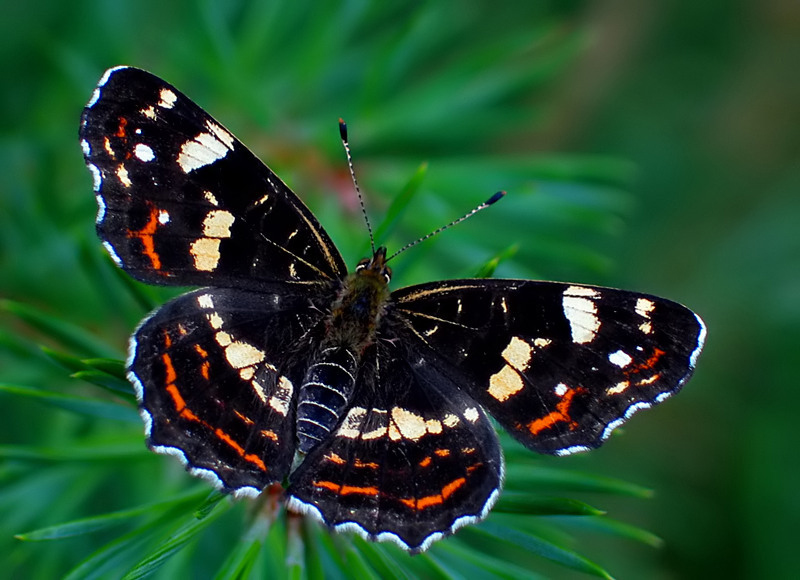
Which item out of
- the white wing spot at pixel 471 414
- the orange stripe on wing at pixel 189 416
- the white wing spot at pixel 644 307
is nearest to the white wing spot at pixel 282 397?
the orange stripe on wing at pixel 189 416

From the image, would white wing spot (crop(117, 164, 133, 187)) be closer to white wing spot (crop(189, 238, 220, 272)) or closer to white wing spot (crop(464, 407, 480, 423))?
white wing spot (crop(189, 238, 220, 272))

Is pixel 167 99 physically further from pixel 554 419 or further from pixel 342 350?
pixel 554 419

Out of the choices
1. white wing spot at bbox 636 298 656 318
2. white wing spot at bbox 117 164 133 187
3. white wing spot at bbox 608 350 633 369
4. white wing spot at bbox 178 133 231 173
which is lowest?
white wing spot at bbox 608 350 633 369

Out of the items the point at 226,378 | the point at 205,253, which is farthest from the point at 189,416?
the point at 205,253

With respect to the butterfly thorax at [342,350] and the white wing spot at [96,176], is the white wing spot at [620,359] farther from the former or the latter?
the white wing spot at [96,176]

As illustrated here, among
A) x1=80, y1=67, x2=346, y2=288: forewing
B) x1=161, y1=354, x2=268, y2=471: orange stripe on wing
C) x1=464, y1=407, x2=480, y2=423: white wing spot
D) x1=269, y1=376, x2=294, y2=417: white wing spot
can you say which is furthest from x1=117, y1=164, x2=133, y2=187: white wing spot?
x1=464, y1=407, x2=480, y2=423: white wing spot

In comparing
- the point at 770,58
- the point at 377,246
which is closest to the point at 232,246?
the point at 377,246

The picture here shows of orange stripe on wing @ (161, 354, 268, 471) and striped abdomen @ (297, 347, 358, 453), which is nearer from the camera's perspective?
orange stripe on wing @ (161, 354, 268, 471)
